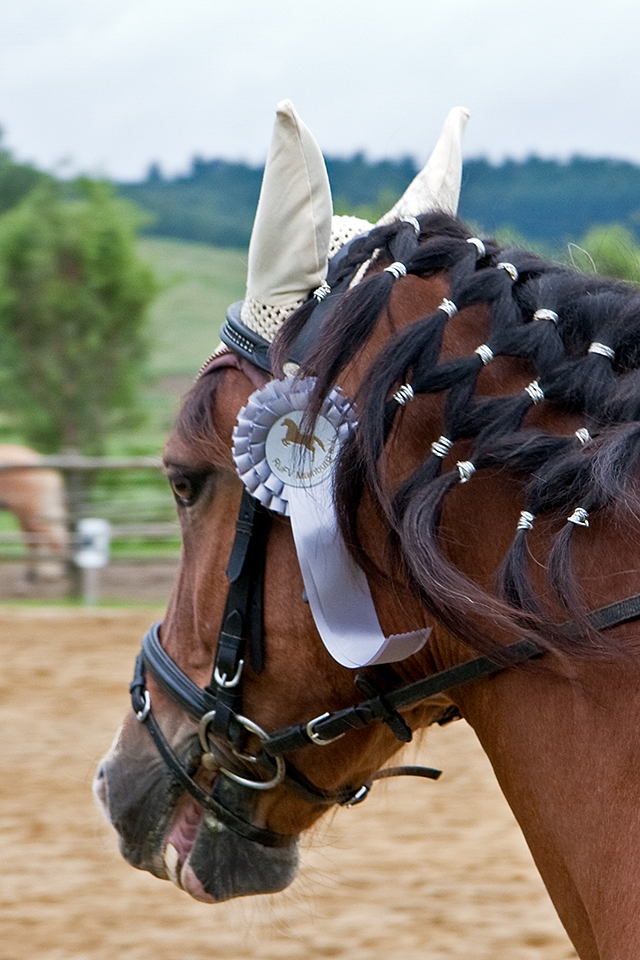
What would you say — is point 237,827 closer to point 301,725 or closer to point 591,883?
point 301,725

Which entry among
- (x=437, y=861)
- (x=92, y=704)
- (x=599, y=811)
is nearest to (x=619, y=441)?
(x=599, y=811)

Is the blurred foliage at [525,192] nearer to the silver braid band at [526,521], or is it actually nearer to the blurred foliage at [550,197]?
the blurred foliage at [550,197]

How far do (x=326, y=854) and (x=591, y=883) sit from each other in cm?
312

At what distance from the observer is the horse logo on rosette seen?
1.45m

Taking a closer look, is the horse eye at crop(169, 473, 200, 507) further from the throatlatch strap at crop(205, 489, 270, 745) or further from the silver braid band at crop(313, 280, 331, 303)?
the silver braid band at crop(313, 280, 331, 303)

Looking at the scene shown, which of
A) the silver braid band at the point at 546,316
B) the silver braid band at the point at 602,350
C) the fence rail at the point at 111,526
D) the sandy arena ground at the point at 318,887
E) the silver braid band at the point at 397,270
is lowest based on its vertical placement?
the fence rail at the point at 111,526

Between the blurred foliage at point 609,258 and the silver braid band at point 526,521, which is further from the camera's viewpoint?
the blurred foliage at point 609,258

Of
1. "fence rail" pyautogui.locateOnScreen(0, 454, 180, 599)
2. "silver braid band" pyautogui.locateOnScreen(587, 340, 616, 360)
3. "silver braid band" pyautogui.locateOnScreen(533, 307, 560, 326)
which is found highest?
"silver braid band" pyautogui.locateOnScreen(533, 307, 560, 326)

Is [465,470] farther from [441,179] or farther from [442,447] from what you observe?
[441,179]

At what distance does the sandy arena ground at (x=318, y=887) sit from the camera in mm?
3377

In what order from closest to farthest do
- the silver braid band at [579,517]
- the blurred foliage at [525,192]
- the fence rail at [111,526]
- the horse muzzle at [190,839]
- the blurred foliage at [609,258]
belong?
the silver braid band at [579,517]
the blurred foliage at [609,258]
the horse muzzle at [190,839]
the blurred foliage at [525,192]
the fence rail at [111,526]

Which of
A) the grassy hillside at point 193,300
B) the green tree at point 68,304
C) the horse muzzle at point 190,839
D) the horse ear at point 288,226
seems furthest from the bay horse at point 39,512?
the horse ear at point 288,226

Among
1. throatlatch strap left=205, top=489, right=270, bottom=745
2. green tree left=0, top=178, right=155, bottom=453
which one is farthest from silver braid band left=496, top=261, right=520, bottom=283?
green tree left=0, top=178, right=155, bottom=453

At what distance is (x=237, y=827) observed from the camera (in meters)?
1.74
